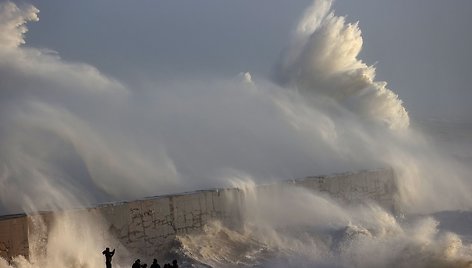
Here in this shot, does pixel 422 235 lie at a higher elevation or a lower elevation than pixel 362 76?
lower

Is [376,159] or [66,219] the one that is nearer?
[66,219]

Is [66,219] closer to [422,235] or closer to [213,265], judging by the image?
[213,265]

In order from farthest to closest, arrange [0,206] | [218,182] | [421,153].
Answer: [421,153], [218,182], [0,206]

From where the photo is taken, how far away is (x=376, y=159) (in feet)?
63.9

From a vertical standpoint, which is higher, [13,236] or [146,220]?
[146,220]

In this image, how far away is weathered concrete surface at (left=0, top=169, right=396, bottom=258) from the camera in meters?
8.05

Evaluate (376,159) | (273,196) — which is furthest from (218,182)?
(376,159)

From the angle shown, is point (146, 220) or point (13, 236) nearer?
point (13, 236)

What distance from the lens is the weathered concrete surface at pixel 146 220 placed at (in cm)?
805

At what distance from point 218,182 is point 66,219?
18.2 feet

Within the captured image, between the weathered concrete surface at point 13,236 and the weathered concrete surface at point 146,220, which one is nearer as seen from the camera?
the weathered concrete surface at point 13,236

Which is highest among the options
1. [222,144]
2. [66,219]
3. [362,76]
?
[362,76]

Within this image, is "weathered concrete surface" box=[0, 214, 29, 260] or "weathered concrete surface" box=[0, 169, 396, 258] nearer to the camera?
"weathered concrete surface" box=[0, 214, 29, 260]

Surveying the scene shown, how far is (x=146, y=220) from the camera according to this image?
10031 millimetres
